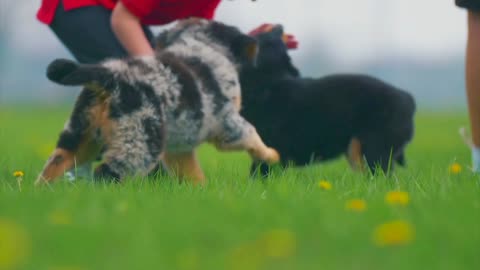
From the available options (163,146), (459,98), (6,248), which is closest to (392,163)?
(163,146)

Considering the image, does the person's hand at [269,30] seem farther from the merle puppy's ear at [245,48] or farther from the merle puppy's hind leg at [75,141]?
the merle puppy's hind leg at [75,141]

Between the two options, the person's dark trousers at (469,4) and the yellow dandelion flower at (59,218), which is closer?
the yellow dandelion flower at (59,218)

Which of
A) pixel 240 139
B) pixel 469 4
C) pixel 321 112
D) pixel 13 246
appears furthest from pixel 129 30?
pixel 13 246

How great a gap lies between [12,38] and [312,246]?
2600 centimetres

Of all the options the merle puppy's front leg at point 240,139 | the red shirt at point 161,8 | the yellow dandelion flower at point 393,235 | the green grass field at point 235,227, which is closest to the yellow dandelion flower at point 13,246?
the green grass field at point 235,227

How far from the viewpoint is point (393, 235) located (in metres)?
2.65

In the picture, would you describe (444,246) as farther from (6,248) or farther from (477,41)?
(477,41)

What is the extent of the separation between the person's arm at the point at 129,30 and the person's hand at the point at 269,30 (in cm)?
107

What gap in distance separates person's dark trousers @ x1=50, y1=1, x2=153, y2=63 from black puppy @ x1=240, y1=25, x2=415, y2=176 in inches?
37.8

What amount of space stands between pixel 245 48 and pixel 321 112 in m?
0.79

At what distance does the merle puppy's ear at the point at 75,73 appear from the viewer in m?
4.06

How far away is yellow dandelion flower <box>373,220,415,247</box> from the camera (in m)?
2.64

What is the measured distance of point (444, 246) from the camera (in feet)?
8.83

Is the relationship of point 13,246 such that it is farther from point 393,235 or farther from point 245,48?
point 245,48
